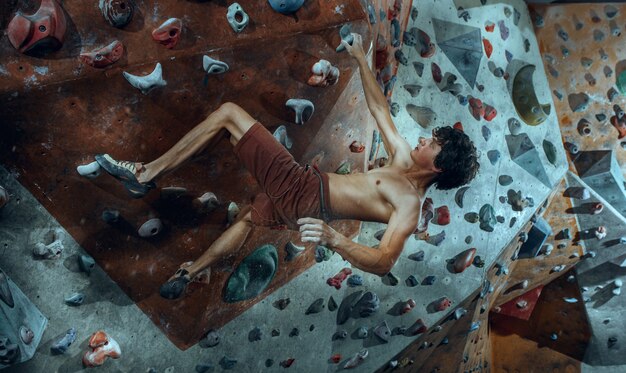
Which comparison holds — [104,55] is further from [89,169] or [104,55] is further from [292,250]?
[292,250]

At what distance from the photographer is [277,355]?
14.2ft

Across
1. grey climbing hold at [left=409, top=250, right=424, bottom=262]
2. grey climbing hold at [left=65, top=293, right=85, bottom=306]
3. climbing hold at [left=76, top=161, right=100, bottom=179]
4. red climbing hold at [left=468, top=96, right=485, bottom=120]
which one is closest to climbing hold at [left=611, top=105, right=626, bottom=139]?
red climbing hold at [left=468, top=96, right=485, bottom=120]

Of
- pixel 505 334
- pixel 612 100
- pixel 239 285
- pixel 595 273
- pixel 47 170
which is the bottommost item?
pixel 505 334

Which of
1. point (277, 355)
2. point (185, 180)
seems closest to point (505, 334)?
point (277, 355)

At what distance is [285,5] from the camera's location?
336 centimetres

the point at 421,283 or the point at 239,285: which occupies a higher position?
the point at 239,285

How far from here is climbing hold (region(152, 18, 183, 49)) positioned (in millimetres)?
3080

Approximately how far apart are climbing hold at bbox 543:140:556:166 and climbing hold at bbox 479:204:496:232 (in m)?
0.97

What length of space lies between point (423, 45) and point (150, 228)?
7.85ft

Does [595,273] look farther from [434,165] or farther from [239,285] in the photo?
[239,285]

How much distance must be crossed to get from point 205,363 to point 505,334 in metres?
3.98

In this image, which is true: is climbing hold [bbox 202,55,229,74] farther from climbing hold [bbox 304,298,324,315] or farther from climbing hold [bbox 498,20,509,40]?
climbing hold [bbox 498,20,509,40]

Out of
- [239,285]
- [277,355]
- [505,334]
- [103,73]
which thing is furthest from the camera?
[505,334]

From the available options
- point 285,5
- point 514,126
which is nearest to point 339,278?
point 285,5
